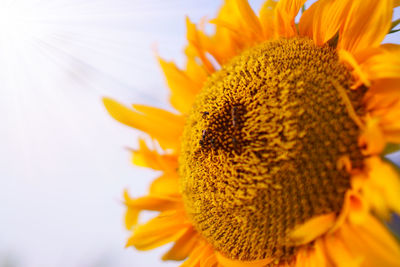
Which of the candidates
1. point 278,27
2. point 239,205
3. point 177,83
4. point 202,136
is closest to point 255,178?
point 239,205

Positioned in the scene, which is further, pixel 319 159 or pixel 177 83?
pixel 177 83

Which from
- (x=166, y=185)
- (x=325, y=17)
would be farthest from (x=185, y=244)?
(x=325, y=17)

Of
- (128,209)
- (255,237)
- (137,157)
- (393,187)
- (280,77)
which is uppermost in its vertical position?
(137,157)

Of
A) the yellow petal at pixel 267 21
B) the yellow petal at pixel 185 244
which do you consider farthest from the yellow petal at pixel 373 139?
the yellow petal at pixel 185 244

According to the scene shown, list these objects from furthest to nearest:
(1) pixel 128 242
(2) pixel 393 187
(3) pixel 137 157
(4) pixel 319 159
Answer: (3) pixel 137 157, (1) pixel 128 242, (4) pixel 319 159, (2) pixel 393 187

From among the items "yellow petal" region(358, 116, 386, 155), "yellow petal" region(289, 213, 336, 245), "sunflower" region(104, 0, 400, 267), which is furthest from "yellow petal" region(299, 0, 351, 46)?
"yellow petal" region(289, 213, 336, 245)

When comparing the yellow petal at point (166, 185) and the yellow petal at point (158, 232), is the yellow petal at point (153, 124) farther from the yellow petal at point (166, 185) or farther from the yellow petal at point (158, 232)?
the yellow petal at point (158, 232)

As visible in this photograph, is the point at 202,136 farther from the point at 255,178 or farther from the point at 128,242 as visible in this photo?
the point at 128,242
